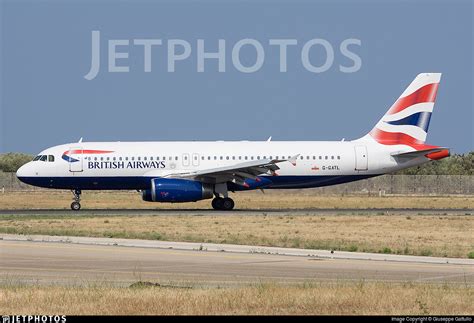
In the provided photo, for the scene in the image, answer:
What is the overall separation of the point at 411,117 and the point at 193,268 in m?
33.4

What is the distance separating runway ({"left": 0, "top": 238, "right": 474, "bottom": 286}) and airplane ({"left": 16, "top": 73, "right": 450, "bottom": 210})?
2271 cm

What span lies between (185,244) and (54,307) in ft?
45.6

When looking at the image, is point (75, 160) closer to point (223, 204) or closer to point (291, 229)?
point (223, 204)

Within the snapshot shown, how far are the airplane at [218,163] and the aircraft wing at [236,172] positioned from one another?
0.16 ft

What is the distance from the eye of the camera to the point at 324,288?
18.8 metres

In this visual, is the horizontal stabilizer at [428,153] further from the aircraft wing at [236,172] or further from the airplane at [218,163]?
the aircraft wing at [236,172]

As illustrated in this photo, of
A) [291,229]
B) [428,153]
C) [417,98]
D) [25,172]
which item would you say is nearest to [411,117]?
[417,98]

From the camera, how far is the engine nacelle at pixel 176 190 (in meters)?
49.0

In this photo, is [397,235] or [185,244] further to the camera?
[397,235]

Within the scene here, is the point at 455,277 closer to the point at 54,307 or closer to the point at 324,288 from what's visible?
the point at 324,288

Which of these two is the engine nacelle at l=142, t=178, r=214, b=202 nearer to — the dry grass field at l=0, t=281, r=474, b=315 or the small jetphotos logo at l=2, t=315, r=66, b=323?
the dry grass field at l=0, t=281, r=474, b=315

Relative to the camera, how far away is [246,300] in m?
17.0

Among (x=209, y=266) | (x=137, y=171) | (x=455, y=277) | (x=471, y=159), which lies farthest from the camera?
(x=471, y=159)

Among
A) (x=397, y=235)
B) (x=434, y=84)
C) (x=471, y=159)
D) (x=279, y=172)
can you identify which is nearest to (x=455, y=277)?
(x=397, y=235)
